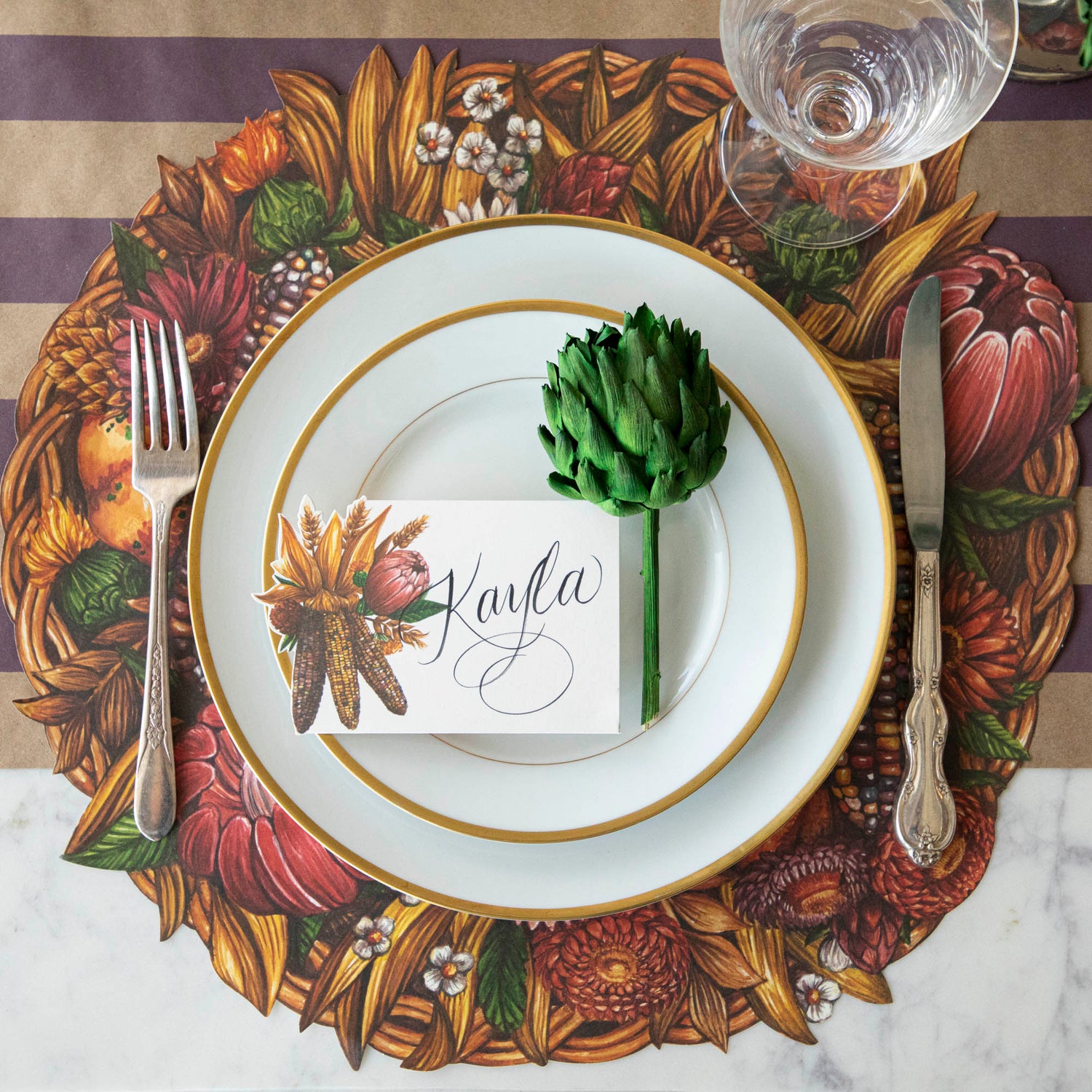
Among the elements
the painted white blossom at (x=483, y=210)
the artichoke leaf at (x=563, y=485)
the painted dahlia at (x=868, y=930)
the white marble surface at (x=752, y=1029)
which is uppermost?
the painted white blossom at (x=483, y=210)

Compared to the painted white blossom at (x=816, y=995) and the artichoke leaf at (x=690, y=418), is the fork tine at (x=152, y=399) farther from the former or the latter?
the painted white blossom at (x=816, y=995)

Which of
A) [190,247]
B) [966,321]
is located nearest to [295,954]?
[190,247]

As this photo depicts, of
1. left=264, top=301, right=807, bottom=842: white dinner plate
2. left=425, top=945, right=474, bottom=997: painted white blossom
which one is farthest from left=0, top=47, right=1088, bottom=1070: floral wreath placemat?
left=264, top=301, right=807, bottom=842: white dinner plate

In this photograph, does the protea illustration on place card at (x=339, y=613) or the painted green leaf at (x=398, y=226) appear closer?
the protea illustration on place card at (x=339, y=613)

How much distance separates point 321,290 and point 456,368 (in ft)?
0.52

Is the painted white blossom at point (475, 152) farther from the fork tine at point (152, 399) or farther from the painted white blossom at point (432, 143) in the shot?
the fork tine at point (152, 399)

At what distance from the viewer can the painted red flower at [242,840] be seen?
2.36ft

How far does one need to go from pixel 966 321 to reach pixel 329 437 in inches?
23.0

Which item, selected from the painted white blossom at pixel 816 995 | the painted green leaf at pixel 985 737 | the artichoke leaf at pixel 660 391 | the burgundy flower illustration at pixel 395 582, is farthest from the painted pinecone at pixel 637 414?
the painted white blossom at pixel 816 995

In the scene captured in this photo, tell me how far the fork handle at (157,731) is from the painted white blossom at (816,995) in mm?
580

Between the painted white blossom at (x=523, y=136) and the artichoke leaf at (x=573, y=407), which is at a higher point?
the painted white blossom at (x=523, y=136)

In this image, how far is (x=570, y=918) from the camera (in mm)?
667

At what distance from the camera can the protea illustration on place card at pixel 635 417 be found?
0.59 metres

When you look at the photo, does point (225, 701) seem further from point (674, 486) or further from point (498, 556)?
point (674, 486)
